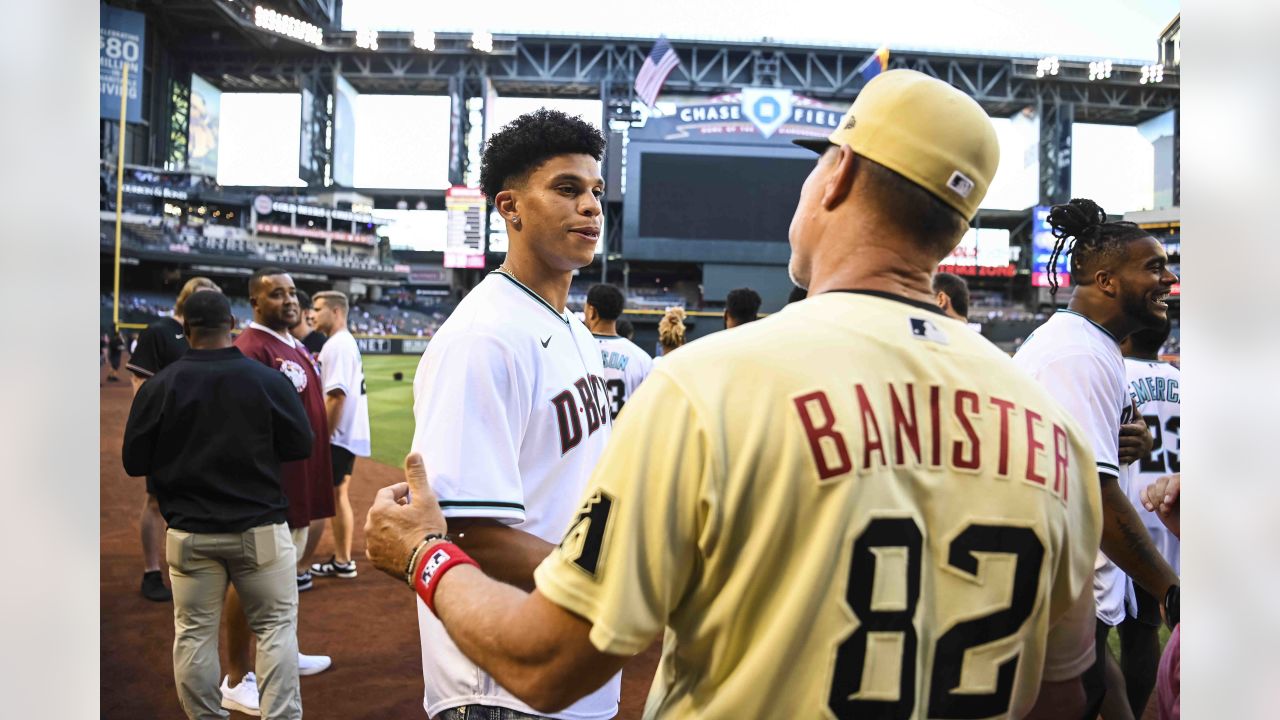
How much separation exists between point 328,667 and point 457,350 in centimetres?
371

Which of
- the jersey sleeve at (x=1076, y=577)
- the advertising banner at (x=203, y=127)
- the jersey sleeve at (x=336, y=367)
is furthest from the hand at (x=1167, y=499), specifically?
the advertising banner at (x=203, y=127)

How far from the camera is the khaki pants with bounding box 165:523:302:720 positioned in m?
3.70

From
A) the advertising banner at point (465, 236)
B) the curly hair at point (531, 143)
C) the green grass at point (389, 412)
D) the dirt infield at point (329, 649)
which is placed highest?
the advertising banner at point (465, 236)

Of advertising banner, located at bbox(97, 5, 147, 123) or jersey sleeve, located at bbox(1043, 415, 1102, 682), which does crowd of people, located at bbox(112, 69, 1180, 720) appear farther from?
advertising banner, located at bbox(97, 5, 147, 123)

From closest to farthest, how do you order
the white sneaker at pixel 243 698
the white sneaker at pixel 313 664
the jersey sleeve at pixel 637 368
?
the white sneaker at pixel 243 698 < the white sneaker at pixel 313 664 < the jersey sleeve at pixel 637 368

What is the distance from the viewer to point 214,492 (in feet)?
12.2

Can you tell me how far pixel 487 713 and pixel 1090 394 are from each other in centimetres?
244

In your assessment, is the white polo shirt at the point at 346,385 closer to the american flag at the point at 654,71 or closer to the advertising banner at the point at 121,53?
the american flag at the point at 654,71

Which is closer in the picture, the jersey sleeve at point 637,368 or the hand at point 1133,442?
the hand at point 1133,442

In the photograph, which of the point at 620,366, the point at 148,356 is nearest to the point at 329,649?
the point at 148,356

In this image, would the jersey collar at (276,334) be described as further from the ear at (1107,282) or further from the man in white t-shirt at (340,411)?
the ear at (1107,282)

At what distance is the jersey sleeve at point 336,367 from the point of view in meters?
6.46

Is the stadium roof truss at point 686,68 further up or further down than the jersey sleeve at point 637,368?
further up

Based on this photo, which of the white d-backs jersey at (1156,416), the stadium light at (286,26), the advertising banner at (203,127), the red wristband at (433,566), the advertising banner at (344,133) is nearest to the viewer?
the red wristband at (433,566)
